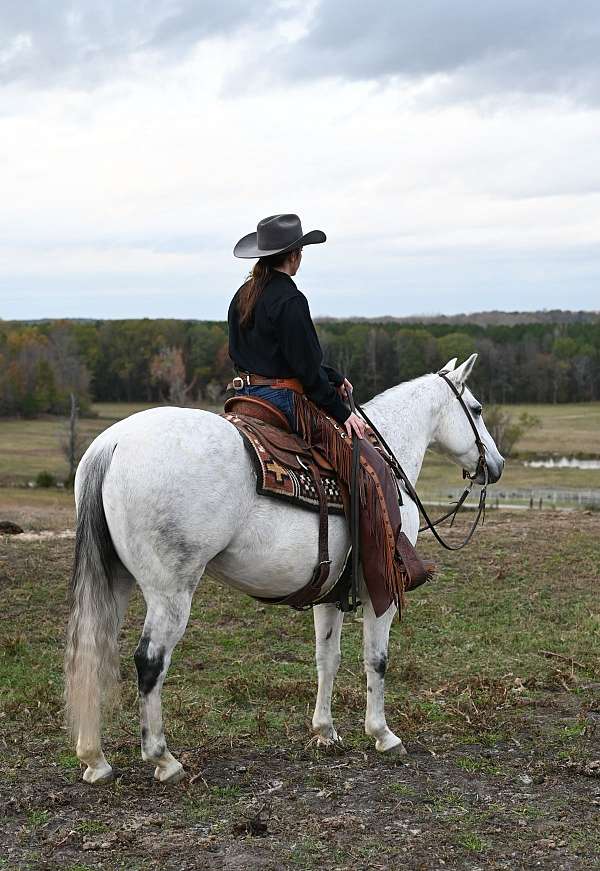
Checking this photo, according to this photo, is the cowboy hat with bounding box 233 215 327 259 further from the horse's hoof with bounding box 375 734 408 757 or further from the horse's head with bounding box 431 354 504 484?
the horse's hoof with bounding box 375 734 408 757

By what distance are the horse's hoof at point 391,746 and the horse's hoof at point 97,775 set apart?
1807 mm

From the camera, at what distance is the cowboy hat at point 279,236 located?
5.53m

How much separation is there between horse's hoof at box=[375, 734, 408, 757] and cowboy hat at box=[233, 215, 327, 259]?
3.26 metres

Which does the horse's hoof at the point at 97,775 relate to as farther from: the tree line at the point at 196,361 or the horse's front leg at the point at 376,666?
the tree line at the point at 196,361

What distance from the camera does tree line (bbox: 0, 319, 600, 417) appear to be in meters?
78.7

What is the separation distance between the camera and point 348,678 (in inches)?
308

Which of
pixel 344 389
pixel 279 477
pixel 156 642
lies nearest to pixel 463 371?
pixel 344 389

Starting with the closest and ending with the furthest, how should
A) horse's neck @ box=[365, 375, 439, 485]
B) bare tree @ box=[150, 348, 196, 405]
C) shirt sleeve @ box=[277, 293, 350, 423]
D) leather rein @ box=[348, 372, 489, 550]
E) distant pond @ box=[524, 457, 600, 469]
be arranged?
shirt sleeve @ box=[277, 293, 350, 423]
leather rein @ box=[348, 372, 489, 550]
horse's neck @ box=[365, 375, 439, 485]
distant pond @ box=[524, 457, 600, 469]
bare tree @ box=[150, 348, 196, 405]

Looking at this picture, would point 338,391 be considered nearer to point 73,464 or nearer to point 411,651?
point 411,651

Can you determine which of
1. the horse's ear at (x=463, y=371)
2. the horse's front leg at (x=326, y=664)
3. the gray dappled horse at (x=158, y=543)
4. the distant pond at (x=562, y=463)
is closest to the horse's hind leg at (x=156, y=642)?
the gray dappled horse at (x=158, y=543)

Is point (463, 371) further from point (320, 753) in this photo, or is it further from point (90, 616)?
point (90, 616)

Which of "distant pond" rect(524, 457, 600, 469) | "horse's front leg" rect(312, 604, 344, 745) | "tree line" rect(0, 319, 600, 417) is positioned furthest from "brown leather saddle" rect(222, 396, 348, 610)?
"tree line" rect(0, 319, 600, 417)

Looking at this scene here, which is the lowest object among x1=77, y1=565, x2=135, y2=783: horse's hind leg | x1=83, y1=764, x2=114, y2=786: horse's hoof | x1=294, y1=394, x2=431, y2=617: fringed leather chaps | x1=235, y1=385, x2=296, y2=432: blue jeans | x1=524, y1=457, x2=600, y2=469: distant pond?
x1=524, y1=457, x2=600, y2=469: distant pond

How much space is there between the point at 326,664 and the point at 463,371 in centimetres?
241
